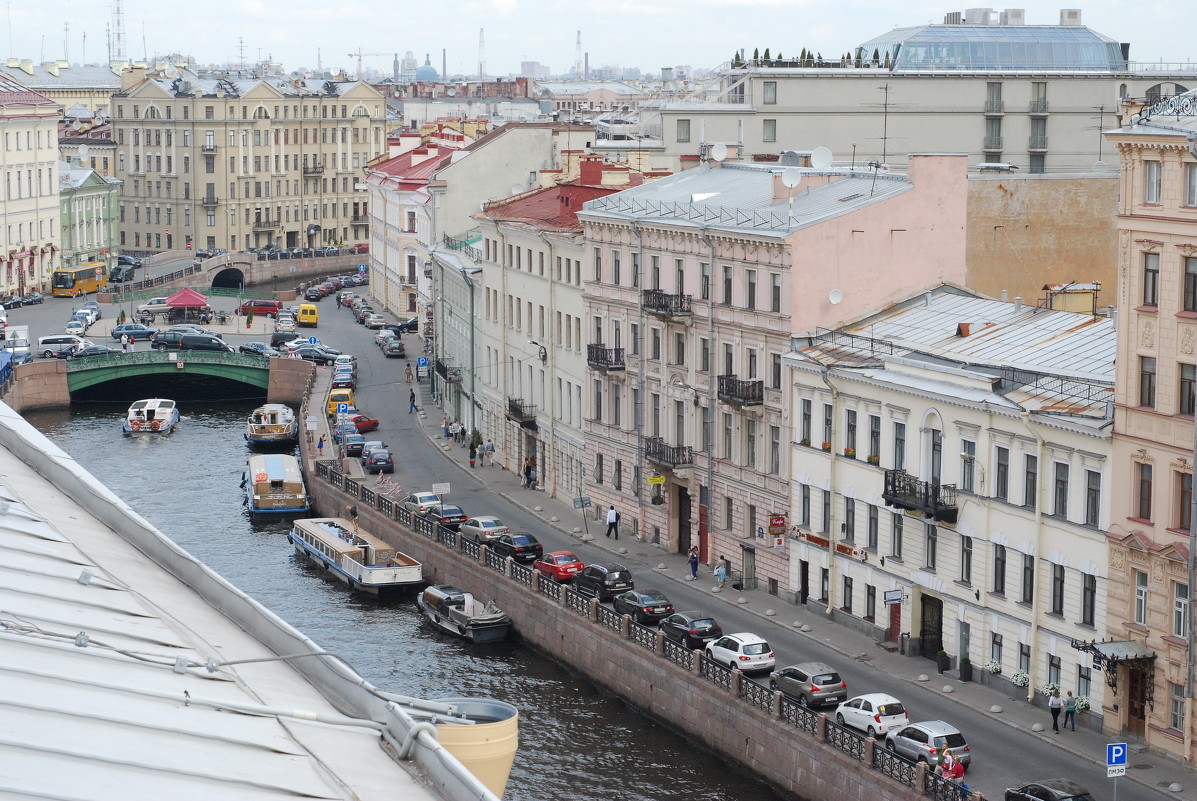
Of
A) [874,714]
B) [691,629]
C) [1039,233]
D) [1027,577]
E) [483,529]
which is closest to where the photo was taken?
[874,714]

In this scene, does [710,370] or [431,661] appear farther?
[710,370]

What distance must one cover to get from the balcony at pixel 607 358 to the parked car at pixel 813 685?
18.5 m

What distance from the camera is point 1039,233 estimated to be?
53.4 metres

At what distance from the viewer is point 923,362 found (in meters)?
42.1

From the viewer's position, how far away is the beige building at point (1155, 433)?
34438 mm

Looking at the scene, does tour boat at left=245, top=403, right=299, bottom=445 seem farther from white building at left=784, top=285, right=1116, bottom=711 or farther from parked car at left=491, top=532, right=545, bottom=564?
white building at left=784, top=285, right=1116, bottom=711

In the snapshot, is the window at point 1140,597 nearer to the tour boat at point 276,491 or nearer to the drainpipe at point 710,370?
the drainpipe at point 710,370

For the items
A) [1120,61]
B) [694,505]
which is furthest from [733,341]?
[1120,61]

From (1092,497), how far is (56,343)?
Answer: 72.0m

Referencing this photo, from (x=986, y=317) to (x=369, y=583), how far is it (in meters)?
19.7

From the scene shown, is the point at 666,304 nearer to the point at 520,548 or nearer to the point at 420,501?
the point at 520,548

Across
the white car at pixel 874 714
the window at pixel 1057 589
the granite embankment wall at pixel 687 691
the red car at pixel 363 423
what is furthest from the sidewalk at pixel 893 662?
the red car at pixel 363 423

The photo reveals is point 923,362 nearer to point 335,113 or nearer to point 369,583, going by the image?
point 369,583

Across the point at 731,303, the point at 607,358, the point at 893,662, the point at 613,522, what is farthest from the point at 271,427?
the point at 893,662
